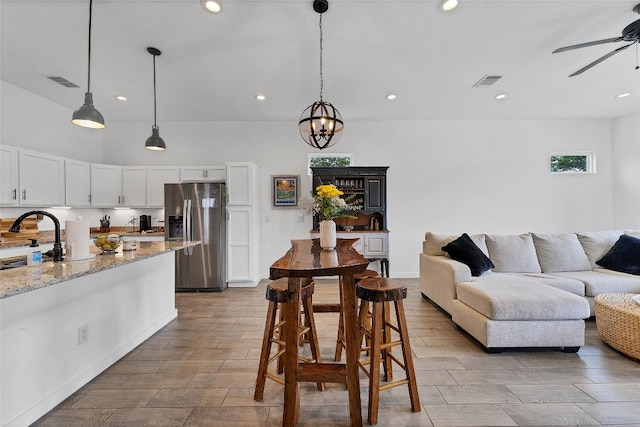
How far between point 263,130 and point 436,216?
3.66 metres

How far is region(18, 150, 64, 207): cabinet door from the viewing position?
3602mm

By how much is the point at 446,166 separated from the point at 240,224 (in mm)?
3942

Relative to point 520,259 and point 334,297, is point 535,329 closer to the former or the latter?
point 520,259

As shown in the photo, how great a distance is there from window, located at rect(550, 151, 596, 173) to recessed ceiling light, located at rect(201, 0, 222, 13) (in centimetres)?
608

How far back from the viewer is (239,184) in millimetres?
4688

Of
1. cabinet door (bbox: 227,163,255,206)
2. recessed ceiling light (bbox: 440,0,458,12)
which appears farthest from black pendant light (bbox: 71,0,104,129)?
recessed ceiling light (bbox: 440,0,458,12)

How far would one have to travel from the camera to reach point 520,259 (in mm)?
3529

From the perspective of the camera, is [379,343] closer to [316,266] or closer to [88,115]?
[316,266]

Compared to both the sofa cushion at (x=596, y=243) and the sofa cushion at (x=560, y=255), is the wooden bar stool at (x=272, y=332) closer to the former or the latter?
the sofa cushion at (x=560, y=255)

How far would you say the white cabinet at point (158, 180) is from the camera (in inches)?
195

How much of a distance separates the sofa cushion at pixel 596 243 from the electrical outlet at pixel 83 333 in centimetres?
539

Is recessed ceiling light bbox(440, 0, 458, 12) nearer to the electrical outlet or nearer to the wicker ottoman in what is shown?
the wicker ottoman

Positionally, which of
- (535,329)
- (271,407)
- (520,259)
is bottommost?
(271,407)

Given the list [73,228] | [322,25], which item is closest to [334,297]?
[73,228]
